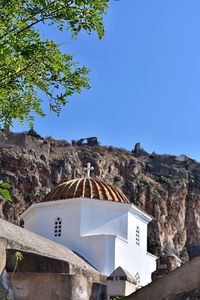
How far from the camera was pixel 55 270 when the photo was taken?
17344 millimetres

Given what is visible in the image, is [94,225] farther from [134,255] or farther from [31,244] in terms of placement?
[31,244]

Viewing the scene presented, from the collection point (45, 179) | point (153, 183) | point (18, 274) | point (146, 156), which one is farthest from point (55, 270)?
point (146, 156)

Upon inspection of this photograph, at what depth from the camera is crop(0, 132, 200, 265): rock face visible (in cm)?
5612

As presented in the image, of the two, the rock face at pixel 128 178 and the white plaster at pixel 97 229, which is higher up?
the rock face at pixel 128 178

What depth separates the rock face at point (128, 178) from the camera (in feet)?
184

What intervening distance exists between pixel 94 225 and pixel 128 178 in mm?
43853

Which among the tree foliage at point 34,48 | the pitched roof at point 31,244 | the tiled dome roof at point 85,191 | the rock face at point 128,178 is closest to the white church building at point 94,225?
the tiled dome roof at point 85,191

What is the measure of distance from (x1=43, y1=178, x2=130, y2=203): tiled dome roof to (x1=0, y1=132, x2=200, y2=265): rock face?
24.7m

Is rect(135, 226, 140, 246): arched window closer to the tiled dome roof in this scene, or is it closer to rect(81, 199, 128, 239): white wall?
rect(81, 199, 128, 239): white wall

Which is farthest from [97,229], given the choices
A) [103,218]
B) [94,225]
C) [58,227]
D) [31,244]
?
[31,244]

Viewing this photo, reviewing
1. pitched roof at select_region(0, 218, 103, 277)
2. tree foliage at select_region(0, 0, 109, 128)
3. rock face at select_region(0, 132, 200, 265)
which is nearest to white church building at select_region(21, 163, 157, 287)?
pitched roof at select_region(0, 218, 103, 277)

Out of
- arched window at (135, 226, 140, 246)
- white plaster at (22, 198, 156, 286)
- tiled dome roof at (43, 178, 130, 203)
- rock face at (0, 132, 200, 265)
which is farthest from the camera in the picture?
rock face at (0, 132, 200, 265)

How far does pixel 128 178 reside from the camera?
2702 inches

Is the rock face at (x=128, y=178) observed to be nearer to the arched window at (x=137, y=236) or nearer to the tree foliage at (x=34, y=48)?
the arched window at (x=137, y=236)
